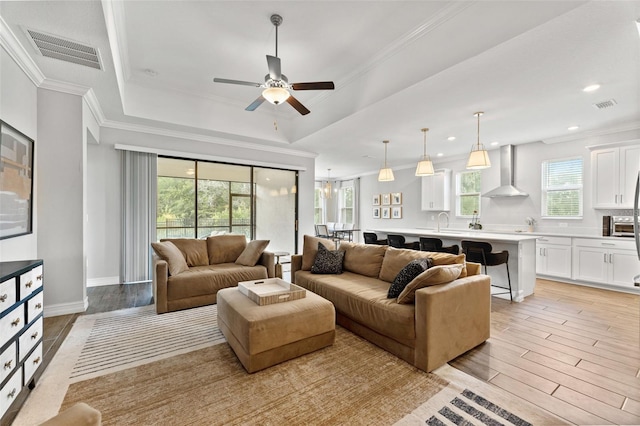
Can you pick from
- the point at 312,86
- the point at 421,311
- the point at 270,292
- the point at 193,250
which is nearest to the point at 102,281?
the point at 193,250

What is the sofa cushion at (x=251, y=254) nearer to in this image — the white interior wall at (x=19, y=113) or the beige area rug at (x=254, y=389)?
the beige area rug at (x=254, y=389)

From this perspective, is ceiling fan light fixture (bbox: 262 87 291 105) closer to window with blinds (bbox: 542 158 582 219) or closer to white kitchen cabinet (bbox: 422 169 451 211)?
white kitchen cabinet (bbox: 422 169 451 211)

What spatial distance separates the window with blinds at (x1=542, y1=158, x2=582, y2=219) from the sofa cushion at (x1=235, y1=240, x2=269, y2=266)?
5.72 m

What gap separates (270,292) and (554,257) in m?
5.59

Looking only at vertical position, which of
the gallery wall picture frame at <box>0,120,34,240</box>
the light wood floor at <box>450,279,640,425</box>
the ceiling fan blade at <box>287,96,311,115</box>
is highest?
the ceiling fan blade at <box>287,96,311,115</box>

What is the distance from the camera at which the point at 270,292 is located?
8.63 ft

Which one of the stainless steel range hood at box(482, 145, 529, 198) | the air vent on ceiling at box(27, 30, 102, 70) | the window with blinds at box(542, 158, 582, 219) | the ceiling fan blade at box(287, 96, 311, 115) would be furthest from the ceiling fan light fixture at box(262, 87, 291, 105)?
the window with blinds at box(542, 158, 582, 219)

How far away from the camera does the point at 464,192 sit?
284 inches

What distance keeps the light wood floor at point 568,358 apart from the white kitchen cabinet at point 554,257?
1254 mm

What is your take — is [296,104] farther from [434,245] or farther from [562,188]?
[562,188]

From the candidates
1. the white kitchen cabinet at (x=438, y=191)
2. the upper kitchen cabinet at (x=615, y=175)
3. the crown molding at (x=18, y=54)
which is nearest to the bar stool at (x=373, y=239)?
the white kitchen cabinet at (x=438, y=191)

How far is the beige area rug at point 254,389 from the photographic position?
1727 millimetres

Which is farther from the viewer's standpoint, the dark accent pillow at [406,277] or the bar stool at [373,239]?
the bar stool at [373,239]

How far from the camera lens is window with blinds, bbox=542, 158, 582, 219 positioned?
5397 mm
